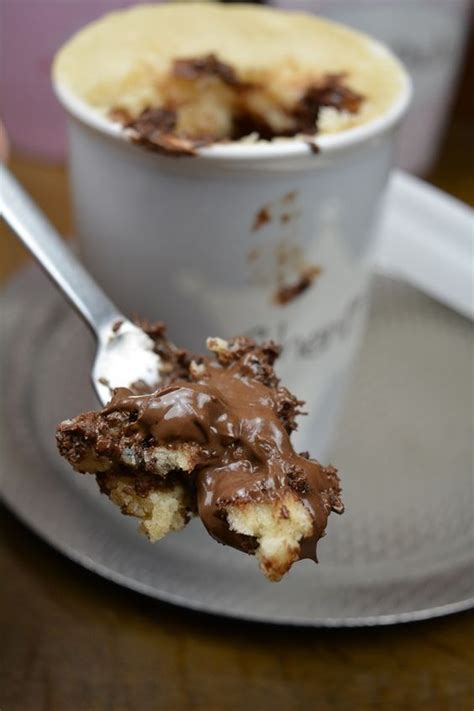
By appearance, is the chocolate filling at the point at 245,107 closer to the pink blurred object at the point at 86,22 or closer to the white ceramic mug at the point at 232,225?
the white ceramic mug at the point at 232,225

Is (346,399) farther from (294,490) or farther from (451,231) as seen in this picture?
(294,490)

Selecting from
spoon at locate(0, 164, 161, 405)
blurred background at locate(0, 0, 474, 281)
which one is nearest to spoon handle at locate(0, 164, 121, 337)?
spoon at locate(0, 164, 161, 405)

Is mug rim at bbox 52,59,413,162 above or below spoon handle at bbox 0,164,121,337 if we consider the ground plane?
above

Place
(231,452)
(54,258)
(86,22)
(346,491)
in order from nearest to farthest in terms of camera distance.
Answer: (231,452) < (54,258) < (346,491) < (86,22)

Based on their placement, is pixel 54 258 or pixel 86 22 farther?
pixel 86 22

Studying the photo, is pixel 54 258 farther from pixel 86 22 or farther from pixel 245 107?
pixel 86 22

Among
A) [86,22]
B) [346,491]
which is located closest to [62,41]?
[86,22]

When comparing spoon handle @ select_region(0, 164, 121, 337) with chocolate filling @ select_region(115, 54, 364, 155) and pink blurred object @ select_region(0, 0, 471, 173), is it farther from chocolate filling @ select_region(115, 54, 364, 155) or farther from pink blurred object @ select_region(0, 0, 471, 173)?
pink blurred object @ select_region(0, 0, 471, 173)
